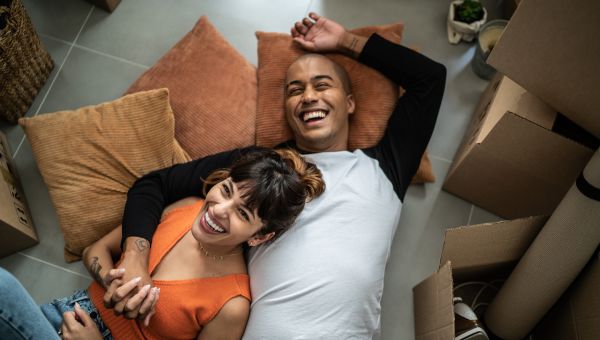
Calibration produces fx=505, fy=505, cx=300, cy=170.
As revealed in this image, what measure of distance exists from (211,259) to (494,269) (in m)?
0.93

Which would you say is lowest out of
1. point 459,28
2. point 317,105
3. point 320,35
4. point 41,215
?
point 41,215

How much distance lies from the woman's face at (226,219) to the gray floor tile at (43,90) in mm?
1019

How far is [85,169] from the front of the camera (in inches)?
60.7

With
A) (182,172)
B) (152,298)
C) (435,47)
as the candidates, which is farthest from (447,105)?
(152,298)

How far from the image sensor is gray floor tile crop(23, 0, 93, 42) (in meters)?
2.05

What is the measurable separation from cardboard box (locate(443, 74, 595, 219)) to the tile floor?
0.12 meters

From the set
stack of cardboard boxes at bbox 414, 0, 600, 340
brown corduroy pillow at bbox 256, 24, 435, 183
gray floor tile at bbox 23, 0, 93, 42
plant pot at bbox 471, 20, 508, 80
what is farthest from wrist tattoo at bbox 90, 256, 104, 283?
plant pot at bbox 471, 20, 508, 80

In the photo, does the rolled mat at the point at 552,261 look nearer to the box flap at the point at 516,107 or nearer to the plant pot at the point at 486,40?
the box flap at the point at 516,107

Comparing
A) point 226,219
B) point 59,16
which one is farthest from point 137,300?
point 59,16

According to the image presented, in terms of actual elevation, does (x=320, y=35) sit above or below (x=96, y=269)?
above

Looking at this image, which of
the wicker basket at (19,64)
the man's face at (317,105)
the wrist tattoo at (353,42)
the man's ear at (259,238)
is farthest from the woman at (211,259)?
the wicker basket at (19,64)

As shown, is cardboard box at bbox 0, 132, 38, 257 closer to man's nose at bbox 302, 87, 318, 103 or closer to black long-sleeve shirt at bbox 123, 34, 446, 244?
black long-sleeve shirt at bbox 123, 34, 446, 244

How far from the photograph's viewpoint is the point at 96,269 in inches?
55.1

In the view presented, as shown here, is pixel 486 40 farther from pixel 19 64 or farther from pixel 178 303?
pixel 19 64
